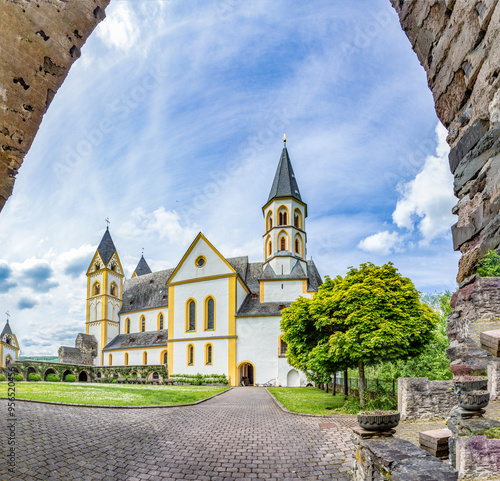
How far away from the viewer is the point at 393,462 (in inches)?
155

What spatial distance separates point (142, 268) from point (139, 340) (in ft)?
74.7

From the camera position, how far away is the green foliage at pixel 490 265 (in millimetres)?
3436

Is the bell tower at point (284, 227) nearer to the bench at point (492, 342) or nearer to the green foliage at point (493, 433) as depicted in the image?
the green foliage at point (493, 433)

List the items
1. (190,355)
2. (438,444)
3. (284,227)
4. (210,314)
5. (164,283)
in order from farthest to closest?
(164,283), (284,227), (210,314), (190,355), (438,444)

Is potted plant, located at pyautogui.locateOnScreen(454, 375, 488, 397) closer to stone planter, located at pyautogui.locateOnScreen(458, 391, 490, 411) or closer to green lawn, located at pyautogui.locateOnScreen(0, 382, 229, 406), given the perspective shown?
stone planter, located at pyautogui.locateOnScreen(458, 391, 490, 411)

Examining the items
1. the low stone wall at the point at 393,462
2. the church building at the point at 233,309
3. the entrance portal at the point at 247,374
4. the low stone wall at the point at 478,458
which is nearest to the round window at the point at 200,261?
the church building at the point at 233,309

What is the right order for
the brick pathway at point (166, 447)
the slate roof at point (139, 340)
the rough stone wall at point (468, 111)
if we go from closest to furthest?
the rough stone wall at point (468, 111)
the brick pathway at point (166, 447)
the slate roof at point (139, 340)

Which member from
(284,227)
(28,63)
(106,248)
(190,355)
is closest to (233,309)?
(190,355)

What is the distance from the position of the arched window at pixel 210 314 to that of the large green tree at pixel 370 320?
22196 mm

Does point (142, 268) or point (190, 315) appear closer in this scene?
point (190, 315)

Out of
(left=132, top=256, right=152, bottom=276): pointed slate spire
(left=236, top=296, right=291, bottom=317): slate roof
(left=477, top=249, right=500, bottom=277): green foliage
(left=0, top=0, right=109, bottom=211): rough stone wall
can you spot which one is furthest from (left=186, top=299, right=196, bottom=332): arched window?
(left=0, top=0, right=109, bottom=211): rough stone wall

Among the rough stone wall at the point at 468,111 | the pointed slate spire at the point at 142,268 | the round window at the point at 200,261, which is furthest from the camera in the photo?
the pointed slate spire at the point at 142,268

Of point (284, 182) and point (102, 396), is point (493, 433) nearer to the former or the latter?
point (102, 396)

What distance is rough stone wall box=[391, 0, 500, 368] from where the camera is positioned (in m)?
3.53
